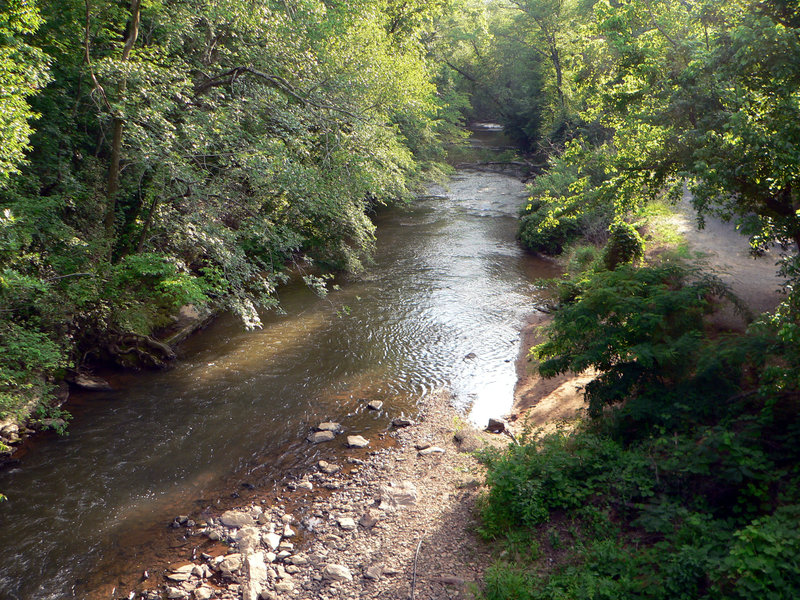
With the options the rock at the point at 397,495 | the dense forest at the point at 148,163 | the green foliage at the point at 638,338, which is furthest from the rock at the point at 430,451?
the dense forest at the point at 148,163

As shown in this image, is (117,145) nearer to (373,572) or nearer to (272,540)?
(272,540)

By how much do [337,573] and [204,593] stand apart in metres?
1.72

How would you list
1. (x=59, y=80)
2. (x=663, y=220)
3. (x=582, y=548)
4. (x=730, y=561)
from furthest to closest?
1. (x=663, y=220)
2. (x=59, y=80)
3. (x=582, y=548)
4. (x=730, y=561)

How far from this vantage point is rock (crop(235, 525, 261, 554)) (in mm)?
7741

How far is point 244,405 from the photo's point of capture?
11641mm

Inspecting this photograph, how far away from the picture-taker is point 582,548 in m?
6.57

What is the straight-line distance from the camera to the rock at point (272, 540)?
307 inches

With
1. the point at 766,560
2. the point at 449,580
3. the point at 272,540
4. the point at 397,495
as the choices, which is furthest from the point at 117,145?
the point at 766,560

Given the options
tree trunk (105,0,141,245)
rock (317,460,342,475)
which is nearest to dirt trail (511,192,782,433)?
rock (317,460,342,475)

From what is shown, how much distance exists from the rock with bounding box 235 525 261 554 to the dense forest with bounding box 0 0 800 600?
3.34m

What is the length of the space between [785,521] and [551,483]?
113 inches

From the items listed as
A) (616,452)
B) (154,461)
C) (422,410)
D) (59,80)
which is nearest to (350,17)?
(59,80)

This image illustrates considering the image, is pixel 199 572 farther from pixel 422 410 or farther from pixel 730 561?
pixel 730 561

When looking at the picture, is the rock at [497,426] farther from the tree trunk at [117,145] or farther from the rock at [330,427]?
the tree trunk at [117,145]
